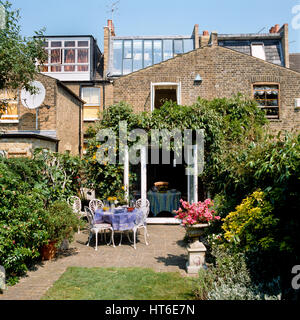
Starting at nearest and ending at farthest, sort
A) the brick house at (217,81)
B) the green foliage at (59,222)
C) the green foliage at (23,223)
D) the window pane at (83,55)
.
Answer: the green foliage at (23,223), the green foliage at (59,222), the brick house at (217,81), the window pane at (83,55)

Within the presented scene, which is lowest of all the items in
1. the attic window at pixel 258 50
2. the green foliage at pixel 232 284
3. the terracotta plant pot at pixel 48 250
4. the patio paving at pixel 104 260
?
the patio paving at pixel 104 260

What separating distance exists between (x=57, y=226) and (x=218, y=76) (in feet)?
32.8

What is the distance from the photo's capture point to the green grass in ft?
15.8

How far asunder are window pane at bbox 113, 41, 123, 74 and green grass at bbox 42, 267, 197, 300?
1561cm

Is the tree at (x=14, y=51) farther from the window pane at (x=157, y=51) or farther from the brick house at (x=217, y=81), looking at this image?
the window pane at (x=157, y=51)

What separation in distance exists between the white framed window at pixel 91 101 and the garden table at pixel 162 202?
28.5ft

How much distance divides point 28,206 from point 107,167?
490 cm

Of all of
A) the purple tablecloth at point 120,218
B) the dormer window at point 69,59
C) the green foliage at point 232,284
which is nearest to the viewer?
the green foliage at point 232,284

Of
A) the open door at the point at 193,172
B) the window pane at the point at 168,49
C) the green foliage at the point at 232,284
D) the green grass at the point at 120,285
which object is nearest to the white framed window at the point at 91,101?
the window pane at the point at 168,49

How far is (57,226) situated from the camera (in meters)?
6.56

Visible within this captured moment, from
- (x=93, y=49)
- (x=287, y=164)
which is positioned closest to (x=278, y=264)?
(x=287, y=164)

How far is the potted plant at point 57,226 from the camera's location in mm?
6469

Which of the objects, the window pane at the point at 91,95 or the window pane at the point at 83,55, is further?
the window pane at the point at 83,55

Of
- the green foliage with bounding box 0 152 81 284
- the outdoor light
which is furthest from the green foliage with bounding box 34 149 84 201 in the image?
the outdoor light
